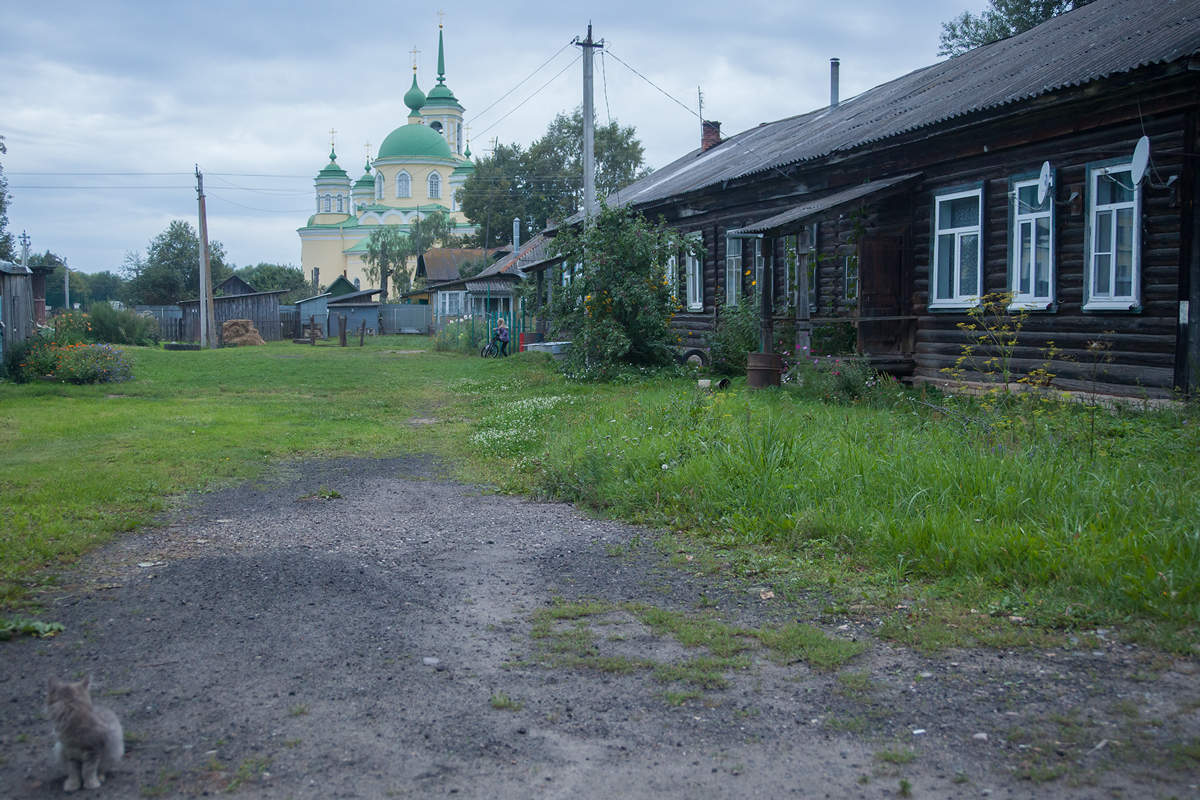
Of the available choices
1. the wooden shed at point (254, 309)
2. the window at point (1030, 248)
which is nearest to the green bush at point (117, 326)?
the wooden shed at point (254, 309)

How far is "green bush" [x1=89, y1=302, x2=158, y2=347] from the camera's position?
112 feet

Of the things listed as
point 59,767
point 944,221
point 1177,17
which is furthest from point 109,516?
point 1177,17

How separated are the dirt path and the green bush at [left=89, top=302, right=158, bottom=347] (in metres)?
32.3

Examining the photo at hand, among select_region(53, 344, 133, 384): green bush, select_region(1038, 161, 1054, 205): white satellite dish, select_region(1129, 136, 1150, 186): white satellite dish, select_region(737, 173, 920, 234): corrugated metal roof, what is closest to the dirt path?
select_region(1129, 136, 1150, 186): white satellite dish

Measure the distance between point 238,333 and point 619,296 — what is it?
94.3 feet

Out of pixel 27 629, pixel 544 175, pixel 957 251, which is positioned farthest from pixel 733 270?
pixel 544 175

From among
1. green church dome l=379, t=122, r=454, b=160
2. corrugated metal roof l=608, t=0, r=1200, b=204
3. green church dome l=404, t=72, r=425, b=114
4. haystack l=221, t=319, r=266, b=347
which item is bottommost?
haystack l=221, t=319, r=266, b=347

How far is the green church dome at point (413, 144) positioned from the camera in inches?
3344

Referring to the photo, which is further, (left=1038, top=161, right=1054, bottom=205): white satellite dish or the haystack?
the haystack

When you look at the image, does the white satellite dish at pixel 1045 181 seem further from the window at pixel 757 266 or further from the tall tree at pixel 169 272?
the tall tree at pixel 169 272

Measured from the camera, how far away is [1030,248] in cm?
1226

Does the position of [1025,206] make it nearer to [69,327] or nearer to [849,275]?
[849,275]

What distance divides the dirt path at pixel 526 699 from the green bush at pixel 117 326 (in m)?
32.3

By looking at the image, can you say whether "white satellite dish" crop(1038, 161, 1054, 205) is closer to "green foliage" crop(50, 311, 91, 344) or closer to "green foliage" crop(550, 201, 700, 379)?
"green foliage" crop(550, 201, 700, 379)
